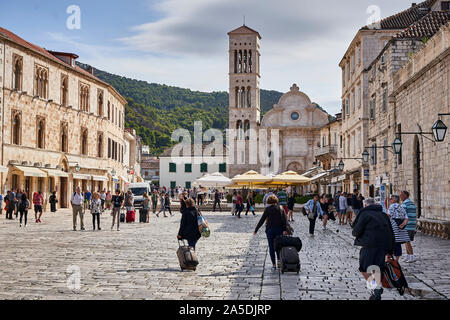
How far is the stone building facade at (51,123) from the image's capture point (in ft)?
113

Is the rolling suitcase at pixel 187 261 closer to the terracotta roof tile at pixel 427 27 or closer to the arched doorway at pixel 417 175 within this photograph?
the arched doorway at pixel 417 175

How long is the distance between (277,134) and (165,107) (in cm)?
6300

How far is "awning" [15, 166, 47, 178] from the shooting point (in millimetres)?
34594

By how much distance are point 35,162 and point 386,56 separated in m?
22.7

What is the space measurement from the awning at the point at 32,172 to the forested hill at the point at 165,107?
6395cm

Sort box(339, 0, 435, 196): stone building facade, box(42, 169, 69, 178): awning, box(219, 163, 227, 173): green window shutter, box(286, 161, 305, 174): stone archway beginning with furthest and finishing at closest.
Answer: box(219, 163, 227, 173): green window shutter < box(286, 161, 305, 174): stone archway < box(339, 0, 435, 196): stone building facade < box(42, 169, 69, 178): awning

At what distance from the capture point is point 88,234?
1980 centimetres

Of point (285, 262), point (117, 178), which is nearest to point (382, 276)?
point (285, 262)

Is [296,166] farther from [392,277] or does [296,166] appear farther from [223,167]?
[392,277]

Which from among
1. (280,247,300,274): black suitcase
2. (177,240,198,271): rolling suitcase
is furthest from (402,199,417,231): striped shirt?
(177,240,198,271): rolling suitcase

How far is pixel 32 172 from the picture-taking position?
35625mm

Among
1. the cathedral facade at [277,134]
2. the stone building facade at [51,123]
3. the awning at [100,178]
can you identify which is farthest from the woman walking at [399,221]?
the cathedral facade at [277,134]

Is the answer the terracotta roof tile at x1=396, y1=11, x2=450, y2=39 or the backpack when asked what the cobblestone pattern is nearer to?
the backpack
